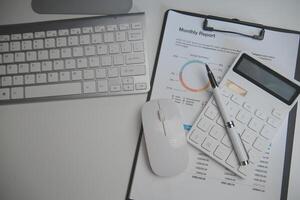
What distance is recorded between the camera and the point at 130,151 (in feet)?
1.65

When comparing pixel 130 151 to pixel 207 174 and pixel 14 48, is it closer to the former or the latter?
pixel 207 174

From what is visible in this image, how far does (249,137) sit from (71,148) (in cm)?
34

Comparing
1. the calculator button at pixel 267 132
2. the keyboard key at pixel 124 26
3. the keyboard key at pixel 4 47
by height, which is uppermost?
the keyboard key at pixel 124 26

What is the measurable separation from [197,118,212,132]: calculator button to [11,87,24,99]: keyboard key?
0.35m

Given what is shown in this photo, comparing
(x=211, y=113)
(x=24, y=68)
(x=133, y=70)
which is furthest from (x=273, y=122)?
(x=24, y=68)

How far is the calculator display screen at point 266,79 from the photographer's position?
0.51 meters

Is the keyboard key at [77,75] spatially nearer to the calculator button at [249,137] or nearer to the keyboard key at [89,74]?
the keyboard key at [89,74]

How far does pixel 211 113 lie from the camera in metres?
0.51

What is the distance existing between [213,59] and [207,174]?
230 millimetres

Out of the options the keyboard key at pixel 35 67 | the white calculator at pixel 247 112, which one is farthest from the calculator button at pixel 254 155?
the keyboard key at pixel 35 67

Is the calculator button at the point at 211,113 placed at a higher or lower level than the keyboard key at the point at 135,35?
lower

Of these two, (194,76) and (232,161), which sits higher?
(194,76)

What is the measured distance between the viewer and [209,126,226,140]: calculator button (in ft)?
1.63

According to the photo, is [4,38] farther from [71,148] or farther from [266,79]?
[266,79]
